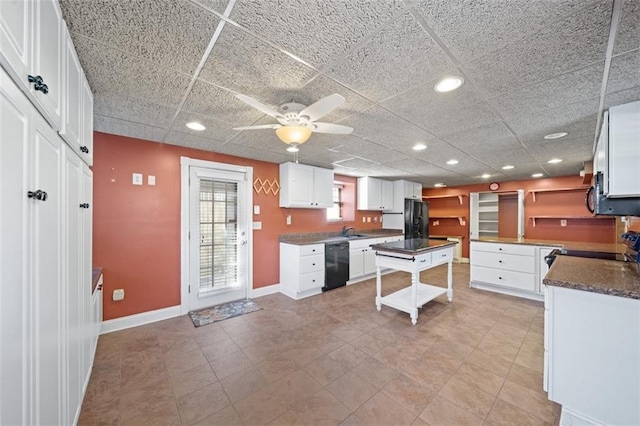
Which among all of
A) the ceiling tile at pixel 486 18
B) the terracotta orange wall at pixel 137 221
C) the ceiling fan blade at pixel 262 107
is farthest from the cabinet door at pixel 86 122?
the ceiling tile at pixel 486 18

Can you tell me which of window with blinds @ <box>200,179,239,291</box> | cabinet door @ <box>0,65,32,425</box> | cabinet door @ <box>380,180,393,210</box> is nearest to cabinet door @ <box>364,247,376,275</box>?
cabinet door @ <box>380,180,393,210</box>

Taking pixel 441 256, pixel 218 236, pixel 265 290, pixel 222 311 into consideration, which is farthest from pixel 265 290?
pixel 441 256

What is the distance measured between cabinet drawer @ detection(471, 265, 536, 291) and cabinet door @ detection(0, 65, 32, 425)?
520cm

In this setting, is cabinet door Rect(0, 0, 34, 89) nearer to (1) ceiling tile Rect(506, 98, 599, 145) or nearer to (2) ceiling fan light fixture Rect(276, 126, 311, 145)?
(2) ceiling fan light fixture Rect(276, 126, 311, 145)

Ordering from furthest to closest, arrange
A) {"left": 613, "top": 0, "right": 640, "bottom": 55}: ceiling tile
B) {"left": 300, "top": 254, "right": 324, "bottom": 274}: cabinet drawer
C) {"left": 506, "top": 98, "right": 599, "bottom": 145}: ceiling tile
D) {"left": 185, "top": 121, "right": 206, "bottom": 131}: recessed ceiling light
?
1. {"left": 300, "top": 254, "right": 324, "bottom": 274}: cabinet drawer
2. {"left": 185, "top": 121, "right": 206, "bottom": 131}: recessed ceiling light
3. {"left": 506, "top": 98, "right": 599, "bottom": 145}: ceiling tile
4. {"left": 613, "top": 0, "right": 640, "bottom": 55}: ceiling tile

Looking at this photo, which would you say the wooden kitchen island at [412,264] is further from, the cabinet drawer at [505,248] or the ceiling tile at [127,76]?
the ceiling tile at [127,76]

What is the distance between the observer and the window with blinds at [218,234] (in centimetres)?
352

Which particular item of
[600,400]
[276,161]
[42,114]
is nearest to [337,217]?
[276,161]

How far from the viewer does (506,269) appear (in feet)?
13.3

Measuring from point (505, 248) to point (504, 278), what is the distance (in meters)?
0.50

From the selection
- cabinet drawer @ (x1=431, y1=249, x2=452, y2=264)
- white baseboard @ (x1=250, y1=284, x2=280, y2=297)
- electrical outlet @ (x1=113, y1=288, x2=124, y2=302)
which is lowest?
white baseboard @ (x1=250, y1=284, x2=280, y2=297)

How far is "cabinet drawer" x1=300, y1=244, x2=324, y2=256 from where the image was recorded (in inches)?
156

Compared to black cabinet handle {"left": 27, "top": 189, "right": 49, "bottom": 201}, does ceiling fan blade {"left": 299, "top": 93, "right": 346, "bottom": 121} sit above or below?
above

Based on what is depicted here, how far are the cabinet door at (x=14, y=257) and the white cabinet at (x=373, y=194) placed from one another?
5210 mm
